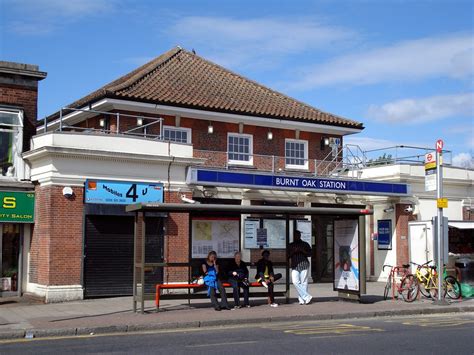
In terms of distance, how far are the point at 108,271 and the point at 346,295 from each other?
7408 millimetres

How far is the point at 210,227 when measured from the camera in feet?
60.8

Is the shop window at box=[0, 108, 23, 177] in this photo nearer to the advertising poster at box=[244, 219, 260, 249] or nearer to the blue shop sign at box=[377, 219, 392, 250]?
the advertising poster at box=[244, 219, 260, 249]

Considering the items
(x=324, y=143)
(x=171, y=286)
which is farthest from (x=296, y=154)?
(x=171, y=286)

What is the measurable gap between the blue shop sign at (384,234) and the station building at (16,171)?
14.5 meters

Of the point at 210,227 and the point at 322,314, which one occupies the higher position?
the point at 210,227

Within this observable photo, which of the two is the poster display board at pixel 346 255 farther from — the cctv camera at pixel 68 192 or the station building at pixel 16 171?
the station building at pixel 16 171

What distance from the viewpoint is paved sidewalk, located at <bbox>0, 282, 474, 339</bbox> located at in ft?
45.0

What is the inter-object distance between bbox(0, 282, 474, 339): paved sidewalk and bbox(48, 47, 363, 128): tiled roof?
30.0ft

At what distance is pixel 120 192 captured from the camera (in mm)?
20078

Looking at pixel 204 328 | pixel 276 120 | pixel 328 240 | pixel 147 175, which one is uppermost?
pixel 276 120

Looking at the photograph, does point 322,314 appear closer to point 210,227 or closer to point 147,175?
point 210,227

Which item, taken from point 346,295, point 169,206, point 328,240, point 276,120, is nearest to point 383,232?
point 328,240

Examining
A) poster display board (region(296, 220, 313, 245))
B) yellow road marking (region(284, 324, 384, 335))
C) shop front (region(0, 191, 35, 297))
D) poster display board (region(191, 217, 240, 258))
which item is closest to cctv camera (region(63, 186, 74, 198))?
shop front (region(0, 191, 35, 297))

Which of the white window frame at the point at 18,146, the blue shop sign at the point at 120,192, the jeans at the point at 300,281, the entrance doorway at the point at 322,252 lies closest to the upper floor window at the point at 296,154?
the entrance doorway at the point at 322,252
